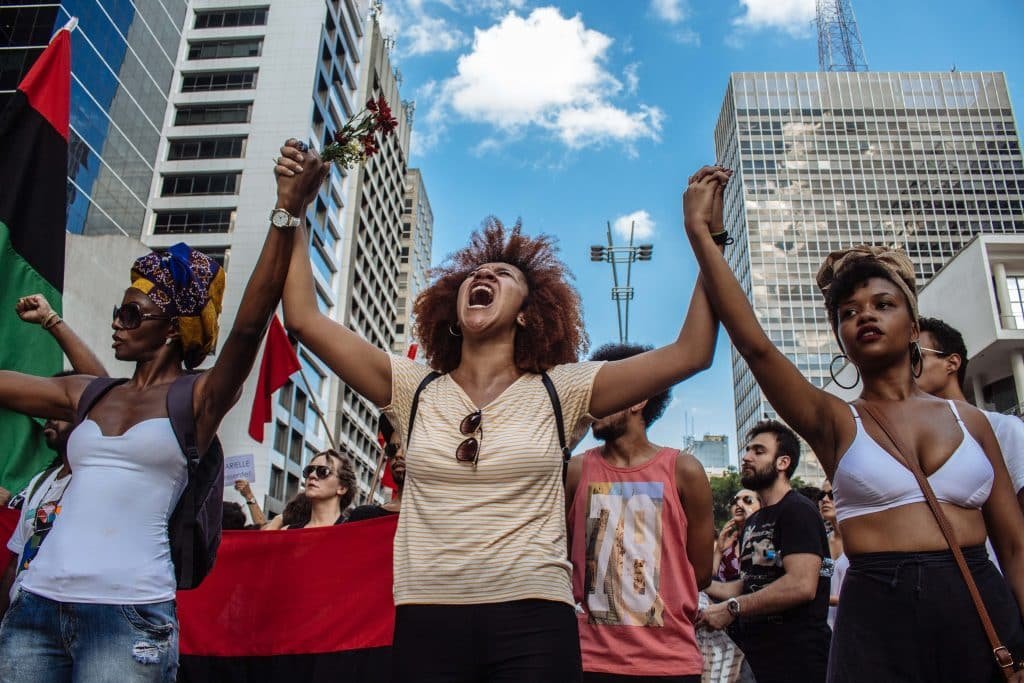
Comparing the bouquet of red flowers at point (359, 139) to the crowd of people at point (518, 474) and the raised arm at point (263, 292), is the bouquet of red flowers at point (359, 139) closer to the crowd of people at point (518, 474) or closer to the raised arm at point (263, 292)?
the raised arm at point (263, 292)

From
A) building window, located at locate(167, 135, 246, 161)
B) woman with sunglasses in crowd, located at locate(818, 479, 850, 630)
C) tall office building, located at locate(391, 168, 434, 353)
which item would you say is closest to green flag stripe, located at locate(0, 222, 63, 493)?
woman with sunglasses in crowd, located at locate(818, 479, 850, 630)

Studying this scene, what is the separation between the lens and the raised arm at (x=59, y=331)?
343 cm

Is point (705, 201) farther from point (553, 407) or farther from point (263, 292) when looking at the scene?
point (263, 292)

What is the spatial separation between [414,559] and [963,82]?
118895 mm

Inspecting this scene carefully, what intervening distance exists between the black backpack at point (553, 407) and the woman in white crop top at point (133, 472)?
2.11ft

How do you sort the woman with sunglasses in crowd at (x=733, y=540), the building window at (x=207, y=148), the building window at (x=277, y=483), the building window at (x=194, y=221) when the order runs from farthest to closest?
the building window at (x=207, y=148) < the building window at (x=194, y=221) < the building window at (x=277, y=483) < the woman with sunglasses in crowd at (x=733, y=540)

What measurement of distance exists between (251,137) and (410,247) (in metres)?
40.5

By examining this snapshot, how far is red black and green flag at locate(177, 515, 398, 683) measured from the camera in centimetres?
511

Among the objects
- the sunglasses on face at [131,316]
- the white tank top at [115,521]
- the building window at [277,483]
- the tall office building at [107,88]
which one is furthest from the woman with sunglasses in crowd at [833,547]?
the building window at [277,483]

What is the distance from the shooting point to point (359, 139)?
139 inches

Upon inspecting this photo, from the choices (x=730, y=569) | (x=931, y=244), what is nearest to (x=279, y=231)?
(x=730, y=569)

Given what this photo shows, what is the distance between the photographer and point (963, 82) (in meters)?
99.8

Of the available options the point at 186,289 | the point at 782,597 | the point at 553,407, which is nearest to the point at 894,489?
the point at 553,407

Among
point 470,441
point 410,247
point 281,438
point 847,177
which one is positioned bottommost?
point 470,441
